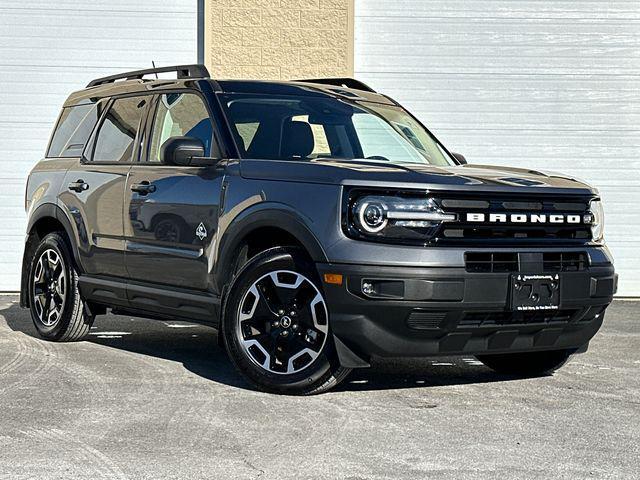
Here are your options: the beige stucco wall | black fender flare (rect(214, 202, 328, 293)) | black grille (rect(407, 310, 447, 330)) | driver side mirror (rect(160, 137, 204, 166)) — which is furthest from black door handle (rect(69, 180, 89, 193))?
the beige stucco wall

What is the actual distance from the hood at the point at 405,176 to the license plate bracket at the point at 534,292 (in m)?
0.46

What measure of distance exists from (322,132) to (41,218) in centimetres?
250

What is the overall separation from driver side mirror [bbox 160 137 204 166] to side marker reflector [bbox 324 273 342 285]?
1.26 m

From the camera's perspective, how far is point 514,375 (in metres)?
7.56

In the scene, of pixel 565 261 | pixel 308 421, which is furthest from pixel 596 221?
pixel 308 421

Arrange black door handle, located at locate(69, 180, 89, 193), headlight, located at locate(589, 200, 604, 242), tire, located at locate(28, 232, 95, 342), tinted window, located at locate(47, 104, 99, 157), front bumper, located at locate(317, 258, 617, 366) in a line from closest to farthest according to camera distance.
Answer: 1. front bumper, located at locate(317, 258, 617, 366)
2. headlight, located at locate(589, 200, 604, 242)
3. black door handle, located at locate(69, 180, 89, 193)
4. tire, located at locate(28, 232, 95, 342)
5. tinted window, located at locate(47, 104, 99, 157)

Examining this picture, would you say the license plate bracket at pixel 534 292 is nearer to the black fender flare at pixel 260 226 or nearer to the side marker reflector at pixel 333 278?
the side marker reflector at pixel 333 278

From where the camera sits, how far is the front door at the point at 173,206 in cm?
712

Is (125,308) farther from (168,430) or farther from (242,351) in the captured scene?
(168,430)

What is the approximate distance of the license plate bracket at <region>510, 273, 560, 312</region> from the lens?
6371 mm

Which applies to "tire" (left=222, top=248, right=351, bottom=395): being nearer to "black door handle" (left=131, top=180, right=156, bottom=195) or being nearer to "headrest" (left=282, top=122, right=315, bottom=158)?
"headrest" (left=282, top=122, right=315, bottom=158)

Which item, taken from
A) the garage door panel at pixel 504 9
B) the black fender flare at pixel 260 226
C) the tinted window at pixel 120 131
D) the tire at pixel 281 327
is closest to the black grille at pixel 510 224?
the black fender flare at pixel 260 226

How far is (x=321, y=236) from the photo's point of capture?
630 cm

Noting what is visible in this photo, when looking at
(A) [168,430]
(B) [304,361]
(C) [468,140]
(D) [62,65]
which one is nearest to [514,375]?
(B) [304,361]
